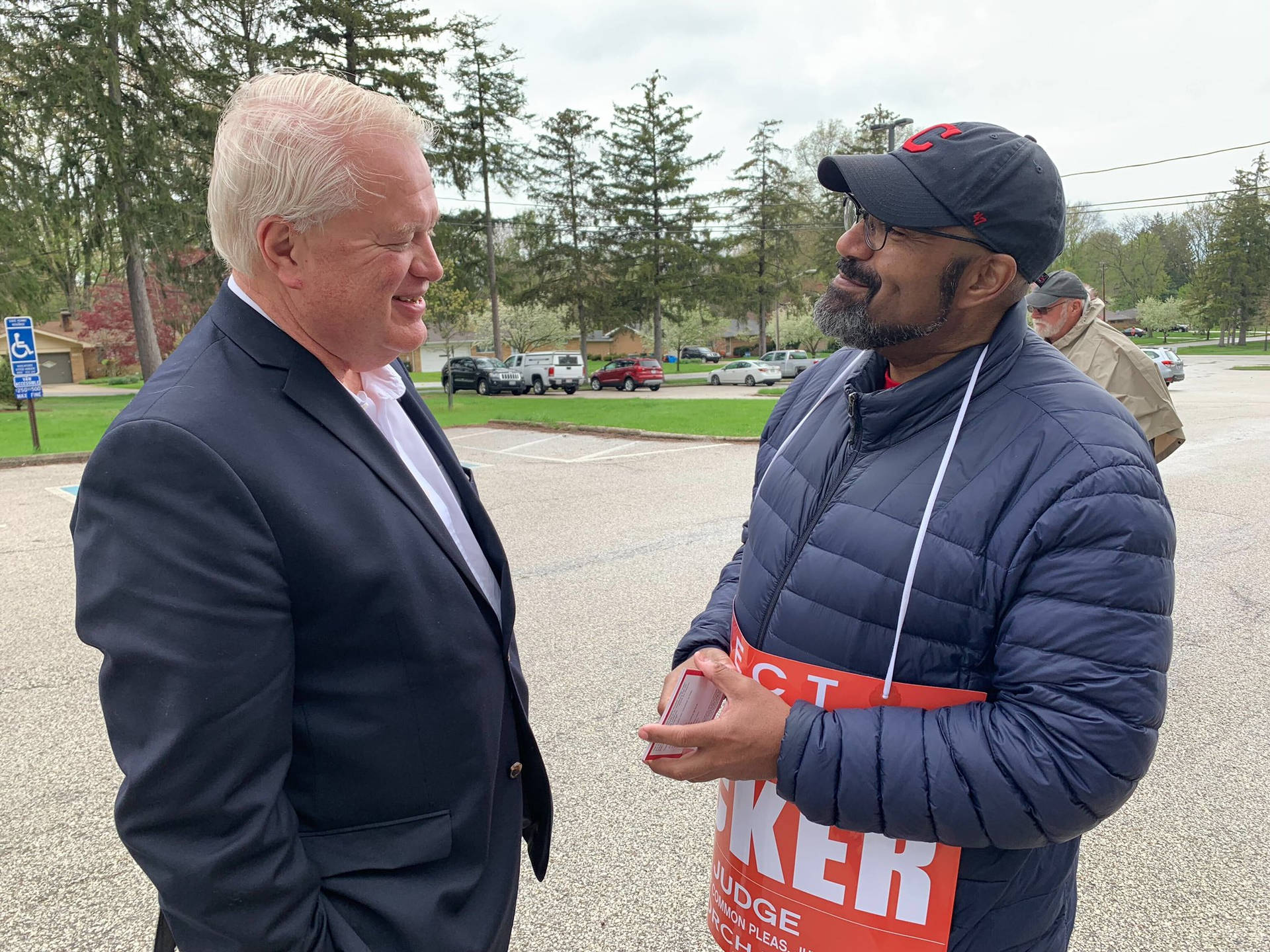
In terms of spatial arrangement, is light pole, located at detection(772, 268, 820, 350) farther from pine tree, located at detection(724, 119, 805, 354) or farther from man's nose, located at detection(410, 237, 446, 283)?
man's nose, located at detection(410, 237, 446, 283)

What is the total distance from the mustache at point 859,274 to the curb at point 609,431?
11958 millimetres

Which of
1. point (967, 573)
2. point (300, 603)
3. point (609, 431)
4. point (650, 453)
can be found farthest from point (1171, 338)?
point (300, 603)

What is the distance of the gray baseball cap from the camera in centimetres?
420

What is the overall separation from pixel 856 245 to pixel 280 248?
1.09m

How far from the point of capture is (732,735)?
4.29ft

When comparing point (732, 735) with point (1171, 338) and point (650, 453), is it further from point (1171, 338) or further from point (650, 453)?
point (1171, 338)

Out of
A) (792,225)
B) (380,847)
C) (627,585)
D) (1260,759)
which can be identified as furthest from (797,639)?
(792,225)

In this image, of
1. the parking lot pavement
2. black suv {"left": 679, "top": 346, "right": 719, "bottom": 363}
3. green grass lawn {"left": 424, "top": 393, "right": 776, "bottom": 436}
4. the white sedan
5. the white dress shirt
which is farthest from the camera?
black suv {"left": 679, "top": 346, "right": 719, "bottom": 363}

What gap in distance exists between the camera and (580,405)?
77.2ft

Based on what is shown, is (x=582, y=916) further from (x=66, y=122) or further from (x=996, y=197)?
(x=66, y=122)

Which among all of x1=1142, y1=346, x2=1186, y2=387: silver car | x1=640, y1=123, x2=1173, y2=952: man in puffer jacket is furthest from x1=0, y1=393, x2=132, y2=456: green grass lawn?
x1=1142, y1=346, x2=1186, y2=387: silver car

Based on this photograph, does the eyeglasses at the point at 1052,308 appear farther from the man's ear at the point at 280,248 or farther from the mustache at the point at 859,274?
the man's ear at the point at 280,248

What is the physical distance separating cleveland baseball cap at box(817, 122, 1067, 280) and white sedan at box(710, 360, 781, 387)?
3475 centimetres

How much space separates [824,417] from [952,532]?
0.48m
